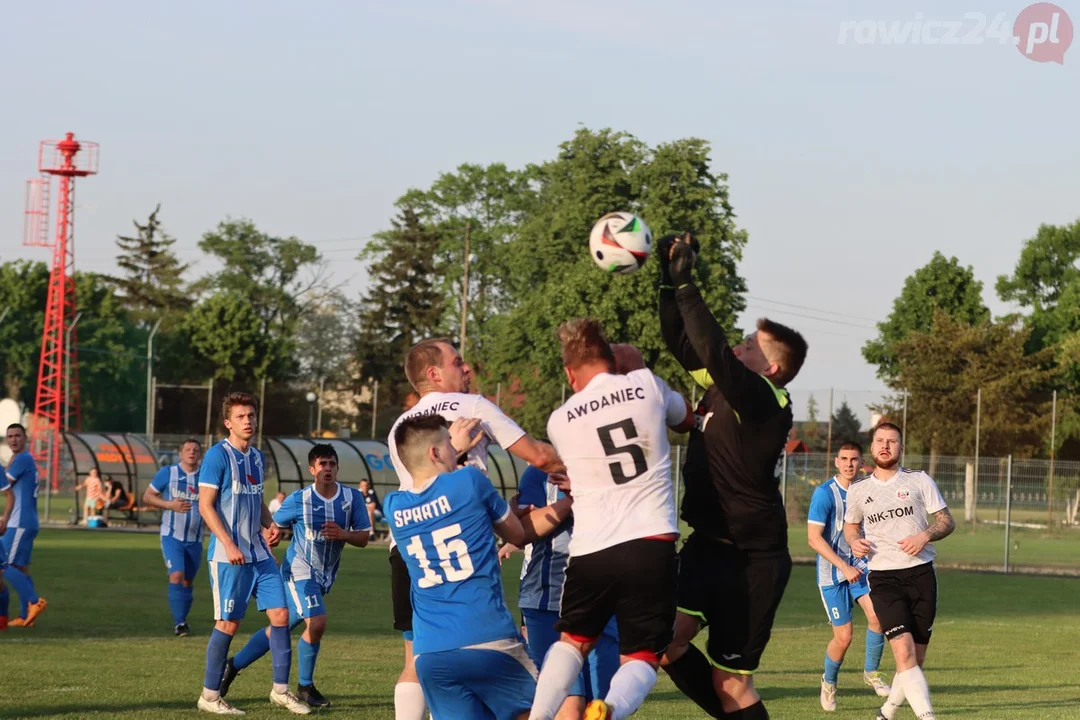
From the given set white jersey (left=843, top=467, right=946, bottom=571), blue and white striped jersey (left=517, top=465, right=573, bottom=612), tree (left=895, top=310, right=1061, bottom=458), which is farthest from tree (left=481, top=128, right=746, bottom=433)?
blue and white striped jersey (left=517, top=465, right=573, bottom=612)

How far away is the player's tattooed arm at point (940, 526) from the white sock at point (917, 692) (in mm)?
1068

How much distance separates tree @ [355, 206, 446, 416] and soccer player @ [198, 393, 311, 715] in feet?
267

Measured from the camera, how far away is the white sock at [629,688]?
260 inches

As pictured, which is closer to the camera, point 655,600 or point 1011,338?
point 655,600

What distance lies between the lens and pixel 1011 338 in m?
54.0

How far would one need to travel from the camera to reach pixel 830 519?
496 inches

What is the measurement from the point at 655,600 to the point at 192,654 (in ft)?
26.7

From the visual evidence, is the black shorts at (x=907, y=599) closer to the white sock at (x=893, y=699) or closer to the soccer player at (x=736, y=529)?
the white sock at (x=893, y=699)

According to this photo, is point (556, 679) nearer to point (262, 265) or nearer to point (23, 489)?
point (23, 489)

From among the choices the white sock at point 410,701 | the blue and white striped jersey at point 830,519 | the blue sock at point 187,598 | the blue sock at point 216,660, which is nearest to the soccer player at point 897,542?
the blue and white striped jersey at point 830,519

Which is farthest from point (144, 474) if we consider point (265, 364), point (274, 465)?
point (265, 364)

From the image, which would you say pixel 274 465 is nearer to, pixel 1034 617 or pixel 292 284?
pixel 1034 617

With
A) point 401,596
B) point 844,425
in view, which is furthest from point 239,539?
point 844,425

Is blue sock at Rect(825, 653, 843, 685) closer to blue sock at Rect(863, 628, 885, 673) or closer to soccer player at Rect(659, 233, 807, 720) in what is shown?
blue sock at Rect(863, 628, 885, 673)
